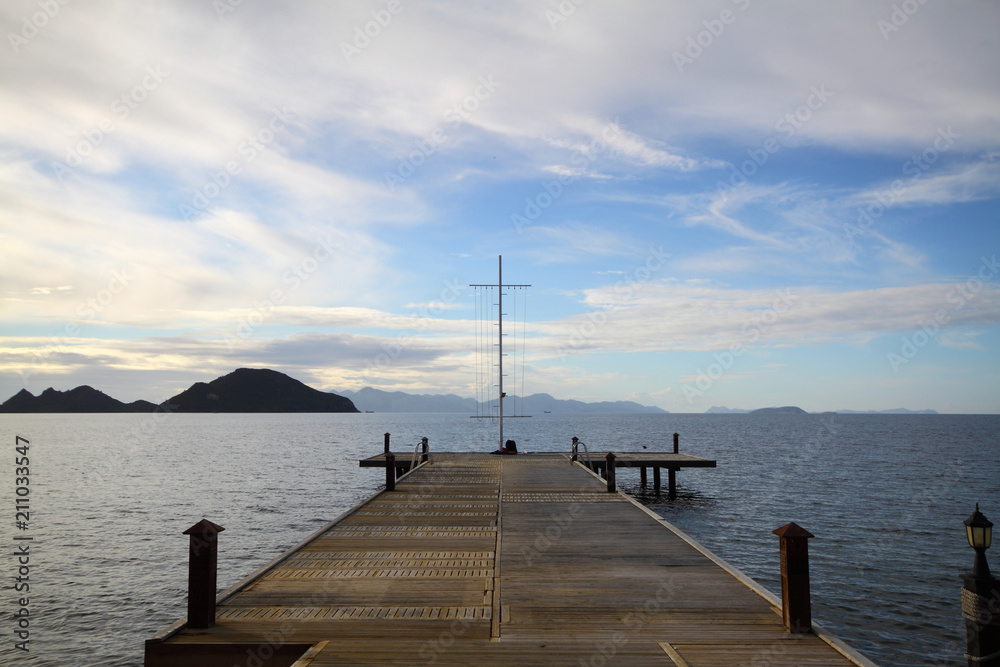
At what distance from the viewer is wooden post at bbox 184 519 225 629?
7.30m

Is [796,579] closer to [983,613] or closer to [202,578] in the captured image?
[983,613]

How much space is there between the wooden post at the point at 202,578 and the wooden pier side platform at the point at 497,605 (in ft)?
0.50

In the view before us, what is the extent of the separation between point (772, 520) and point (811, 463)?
98.1ft

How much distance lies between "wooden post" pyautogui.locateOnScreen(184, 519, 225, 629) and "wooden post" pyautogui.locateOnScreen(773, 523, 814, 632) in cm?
637

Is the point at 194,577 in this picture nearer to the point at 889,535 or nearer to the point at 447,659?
the point at 447,659

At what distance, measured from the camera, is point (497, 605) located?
322 inches

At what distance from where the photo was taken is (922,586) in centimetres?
1600

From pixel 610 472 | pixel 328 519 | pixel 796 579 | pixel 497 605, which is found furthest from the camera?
pixel 328 519

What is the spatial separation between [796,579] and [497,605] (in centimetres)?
351
